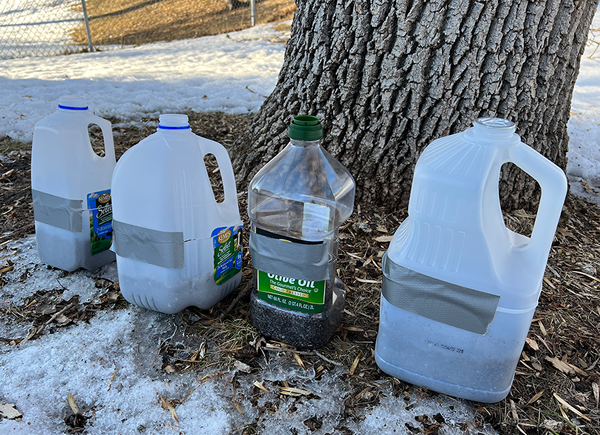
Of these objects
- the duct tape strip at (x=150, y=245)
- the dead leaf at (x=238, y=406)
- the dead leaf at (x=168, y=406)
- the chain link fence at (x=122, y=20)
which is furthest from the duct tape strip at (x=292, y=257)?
the chain link fence at (x=122, y=20)

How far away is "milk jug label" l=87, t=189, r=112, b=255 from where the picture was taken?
209 centimetres

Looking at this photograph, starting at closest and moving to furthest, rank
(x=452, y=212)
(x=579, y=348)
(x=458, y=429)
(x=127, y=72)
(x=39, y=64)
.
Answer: (x=452, y=212) → (x=458, y=429) → (x=579, y=348) → (x=127, y=72) → (x=39, y=64)

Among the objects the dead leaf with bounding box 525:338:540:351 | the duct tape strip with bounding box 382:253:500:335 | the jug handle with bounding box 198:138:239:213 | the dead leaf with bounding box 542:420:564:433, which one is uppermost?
the jug handle with bounding box 198:138:239:213

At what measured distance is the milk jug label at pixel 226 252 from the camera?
1.87 m

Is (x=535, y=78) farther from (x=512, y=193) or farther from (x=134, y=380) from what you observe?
(x=134, y=380)

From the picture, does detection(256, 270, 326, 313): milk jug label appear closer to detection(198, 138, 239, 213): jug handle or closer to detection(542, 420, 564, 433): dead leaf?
detection(198, 138, 239, 213): jug handle

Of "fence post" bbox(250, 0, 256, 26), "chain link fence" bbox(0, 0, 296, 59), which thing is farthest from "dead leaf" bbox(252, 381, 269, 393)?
"fence post" bbox(250, 0, 256, 26)

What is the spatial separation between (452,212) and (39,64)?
710 centimetres

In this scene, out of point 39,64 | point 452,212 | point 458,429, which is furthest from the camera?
point 39,64

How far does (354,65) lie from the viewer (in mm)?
2299

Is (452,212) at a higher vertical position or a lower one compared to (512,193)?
higher

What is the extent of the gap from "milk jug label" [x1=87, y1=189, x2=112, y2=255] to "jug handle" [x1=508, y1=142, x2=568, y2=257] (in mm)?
1707

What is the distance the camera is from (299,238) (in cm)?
162

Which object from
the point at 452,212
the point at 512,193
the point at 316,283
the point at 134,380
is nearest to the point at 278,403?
the point at 316,283
